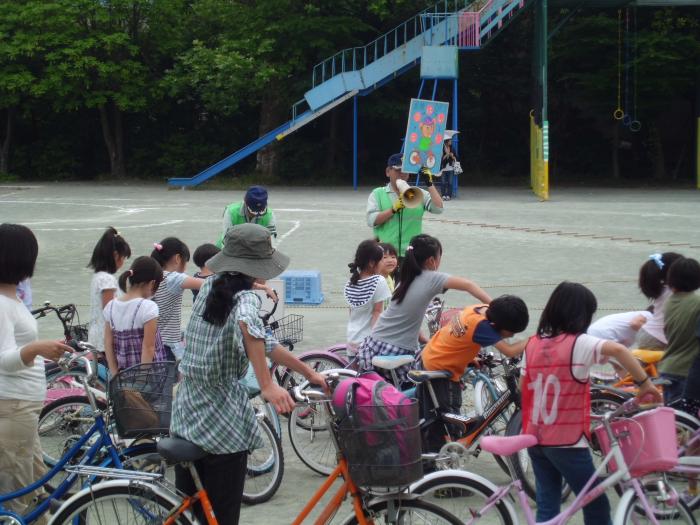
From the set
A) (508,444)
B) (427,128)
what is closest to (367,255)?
(508,444)

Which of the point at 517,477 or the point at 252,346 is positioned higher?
the point at 252,346

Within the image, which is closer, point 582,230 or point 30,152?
point 582,230

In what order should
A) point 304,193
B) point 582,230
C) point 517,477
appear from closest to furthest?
point 517,477, point 582,230, point 304,193

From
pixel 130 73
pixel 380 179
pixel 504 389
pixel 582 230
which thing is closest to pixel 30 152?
pixel 130 73

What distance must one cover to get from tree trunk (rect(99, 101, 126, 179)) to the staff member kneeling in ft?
110

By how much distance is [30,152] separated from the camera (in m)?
36.9

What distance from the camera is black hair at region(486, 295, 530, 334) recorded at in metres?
5.15

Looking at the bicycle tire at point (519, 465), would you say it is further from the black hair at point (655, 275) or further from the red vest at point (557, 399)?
the black hair at point (655, 275)

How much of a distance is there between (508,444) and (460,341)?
1.36m

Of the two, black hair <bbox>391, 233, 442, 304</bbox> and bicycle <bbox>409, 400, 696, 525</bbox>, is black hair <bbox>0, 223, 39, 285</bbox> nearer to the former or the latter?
bicycle <bbox>409, 400, 696, 525</bbox>

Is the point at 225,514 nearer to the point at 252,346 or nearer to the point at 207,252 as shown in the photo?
the point at 252,346

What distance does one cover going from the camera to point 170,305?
700 cm

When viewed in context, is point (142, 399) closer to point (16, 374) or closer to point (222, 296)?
point (16, 374)

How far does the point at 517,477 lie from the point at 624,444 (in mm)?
1327
